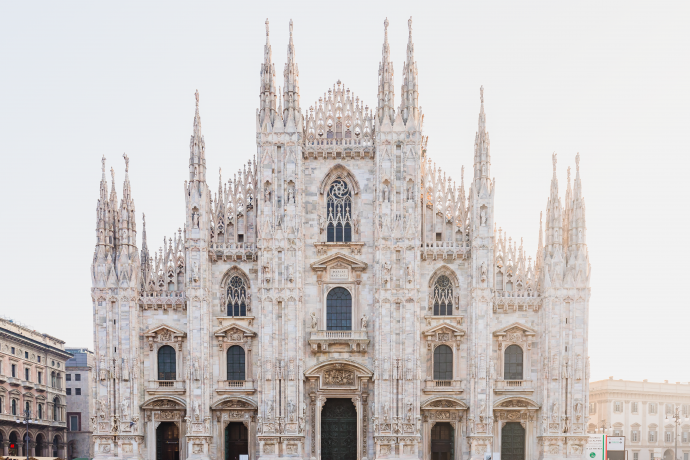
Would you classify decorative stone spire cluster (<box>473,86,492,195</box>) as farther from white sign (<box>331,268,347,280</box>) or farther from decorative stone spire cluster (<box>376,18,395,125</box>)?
white sign (<box>331,268,347,280</box>)

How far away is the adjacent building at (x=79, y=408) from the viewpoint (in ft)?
280

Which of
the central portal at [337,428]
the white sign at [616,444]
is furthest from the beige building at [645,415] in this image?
the central portal at [337,428]

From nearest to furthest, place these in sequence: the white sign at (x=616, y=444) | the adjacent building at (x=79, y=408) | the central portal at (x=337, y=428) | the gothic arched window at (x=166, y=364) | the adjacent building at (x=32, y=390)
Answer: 1. the central portal at (x=337, y=428)
2. the gothic arched window at (x=166, y=364)
3. the white sign at (x=616, y=444)
4. the adjacent building at (x=32, y=390)
5. the adjacent building at (x=79, y=408)

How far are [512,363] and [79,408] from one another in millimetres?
59948

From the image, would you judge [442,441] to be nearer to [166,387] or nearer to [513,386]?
[513,386]

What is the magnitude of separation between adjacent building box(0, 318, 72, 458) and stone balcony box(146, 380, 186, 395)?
23930 mm

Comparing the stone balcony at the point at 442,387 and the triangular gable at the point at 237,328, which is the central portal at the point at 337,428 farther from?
the triangular gable at the point at 237,328

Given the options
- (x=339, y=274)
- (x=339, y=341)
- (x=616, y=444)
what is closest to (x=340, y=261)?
(x=339, y=274)

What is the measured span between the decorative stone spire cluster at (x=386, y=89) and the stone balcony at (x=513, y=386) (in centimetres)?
1667

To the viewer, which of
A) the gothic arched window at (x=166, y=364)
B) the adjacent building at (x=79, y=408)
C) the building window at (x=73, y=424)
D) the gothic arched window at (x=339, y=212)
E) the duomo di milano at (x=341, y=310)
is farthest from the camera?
the building window at (x=73, y=424)

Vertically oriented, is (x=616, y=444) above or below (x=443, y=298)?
below

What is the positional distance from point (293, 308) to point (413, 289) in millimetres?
7063

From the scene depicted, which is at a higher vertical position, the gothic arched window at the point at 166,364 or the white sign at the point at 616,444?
the gothic arched window at the point at 166,364

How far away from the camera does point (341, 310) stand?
45438 mm
